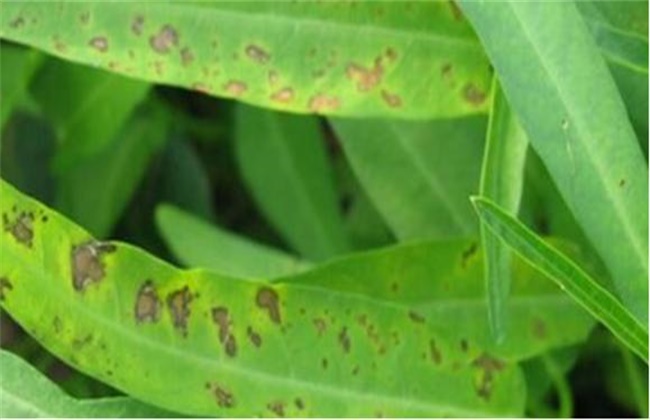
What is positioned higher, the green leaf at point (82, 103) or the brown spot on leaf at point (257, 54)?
the brown spot on leaf at point (257, 54)

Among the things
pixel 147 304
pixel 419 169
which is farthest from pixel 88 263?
pixel 419 169

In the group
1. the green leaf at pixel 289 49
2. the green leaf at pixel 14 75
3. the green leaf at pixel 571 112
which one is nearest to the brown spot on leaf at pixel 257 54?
the green leaf at pixel 289 49

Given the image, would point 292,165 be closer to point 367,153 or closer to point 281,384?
point 367,153

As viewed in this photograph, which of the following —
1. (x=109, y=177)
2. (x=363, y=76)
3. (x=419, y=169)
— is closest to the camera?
(x=363, y=76)

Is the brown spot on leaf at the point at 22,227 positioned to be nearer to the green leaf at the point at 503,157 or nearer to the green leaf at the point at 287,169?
the green leaf at the point at 503,157

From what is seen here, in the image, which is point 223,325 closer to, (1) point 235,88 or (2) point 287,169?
(1) point 235,88

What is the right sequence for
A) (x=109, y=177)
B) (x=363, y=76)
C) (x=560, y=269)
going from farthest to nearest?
(x=109, y=177)
(x=363, y=76)
(x=560, y=269)

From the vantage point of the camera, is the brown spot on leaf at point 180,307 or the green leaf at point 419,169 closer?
the brown spot on leaf at point 180,307
